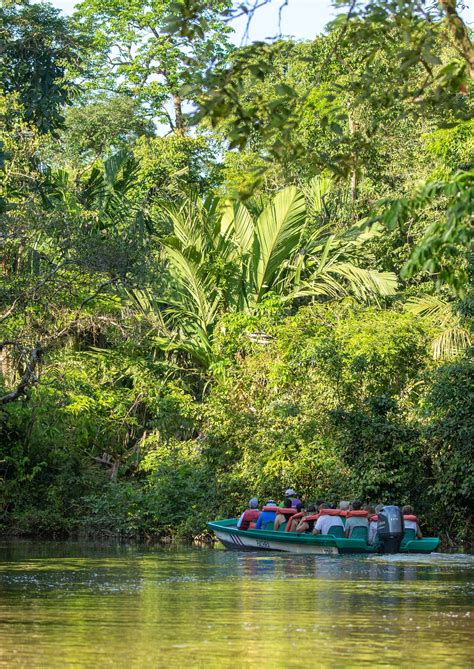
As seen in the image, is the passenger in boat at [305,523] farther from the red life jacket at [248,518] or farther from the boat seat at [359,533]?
the boat seat at [359,533]

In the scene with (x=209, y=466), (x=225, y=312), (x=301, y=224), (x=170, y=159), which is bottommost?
(x=209, y=466)

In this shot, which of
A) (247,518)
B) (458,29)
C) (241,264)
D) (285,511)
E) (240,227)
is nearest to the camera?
(458,29)

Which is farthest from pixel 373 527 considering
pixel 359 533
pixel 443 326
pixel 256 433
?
pixel 443 326

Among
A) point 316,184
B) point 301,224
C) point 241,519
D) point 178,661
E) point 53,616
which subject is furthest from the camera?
point 316,184

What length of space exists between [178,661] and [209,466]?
58.3ft

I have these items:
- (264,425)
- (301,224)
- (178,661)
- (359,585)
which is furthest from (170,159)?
(178,661)

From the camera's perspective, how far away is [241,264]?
28.6 metres

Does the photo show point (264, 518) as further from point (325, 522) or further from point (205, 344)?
point (205, 344)

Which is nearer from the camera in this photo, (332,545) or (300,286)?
(332,545)

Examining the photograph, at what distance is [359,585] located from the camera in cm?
1537

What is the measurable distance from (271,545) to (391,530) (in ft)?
8.31

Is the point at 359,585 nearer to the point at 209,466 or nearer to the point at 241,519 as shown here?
the point at 241,519

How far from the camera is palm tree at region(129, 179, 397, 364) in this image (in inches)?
1099

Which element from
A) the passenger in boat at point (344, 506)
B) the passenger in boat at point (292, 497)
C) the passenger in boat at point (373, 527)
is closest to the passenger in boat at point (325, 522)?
the passenger in boat at point (344, 506)
